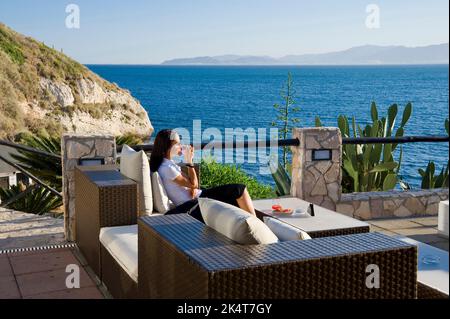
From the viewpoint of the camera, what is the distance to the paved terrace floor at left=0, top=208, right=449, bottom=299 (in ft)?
13.0

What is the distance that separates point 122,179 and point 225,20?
70.1m

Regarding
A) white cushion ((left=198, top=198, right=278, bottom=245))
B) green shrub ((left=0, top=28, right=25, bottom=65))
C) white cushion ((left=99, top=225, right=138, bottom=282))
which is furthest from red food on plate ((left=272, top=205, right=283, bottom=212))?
green shrub ((left=0, top=28, right=25, bottom=65))

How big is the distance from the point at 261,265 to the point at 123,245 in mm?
1546

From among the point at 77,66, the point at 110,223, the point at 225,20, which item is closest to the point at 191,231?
the point at 110,223

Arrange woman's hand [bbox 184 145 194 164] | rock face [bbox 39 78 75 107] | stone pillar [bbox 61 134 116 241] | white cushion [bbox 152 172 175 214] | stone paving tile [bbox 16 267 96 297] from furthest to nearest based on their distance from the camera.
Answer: rock face [bbox 39 78 75 107] < stone pillar [bbox 61 134 116 241] < woman's hand [bbox 184 145 194 164] < white cushion [bbox 152 172 175 214] < stone paving tile [bbox 16 267 96 297]

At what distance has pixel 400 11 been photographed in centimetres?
7356

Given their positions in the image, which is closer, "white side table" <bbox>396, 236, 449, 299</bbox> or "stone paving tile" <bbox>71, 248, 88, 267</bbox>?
"white side table" <bbox>396, 236, 449, 299</bbox>

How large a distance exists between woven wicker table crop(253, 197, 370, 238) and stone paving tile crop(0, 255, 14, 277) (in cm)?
180

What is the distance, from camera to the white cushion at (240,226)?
2514 mm

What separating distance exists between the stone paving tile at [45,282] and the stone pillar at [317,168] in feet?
7.97

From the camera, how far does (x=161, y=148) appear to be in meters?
4.63

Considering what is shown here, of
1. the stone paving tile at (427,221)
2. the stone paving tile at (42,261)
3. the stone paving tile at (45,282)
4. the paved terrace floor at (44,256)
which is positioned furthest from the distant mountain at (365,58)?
the stone paving tile at (45,282)

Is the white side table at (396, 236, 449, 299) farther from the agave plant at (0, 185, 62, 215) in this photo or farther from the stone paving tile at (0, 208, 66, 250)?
the agave plant at (0, 185, 62, 215)

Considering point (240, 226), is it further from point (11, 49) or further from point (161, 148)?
point (11, 49)
